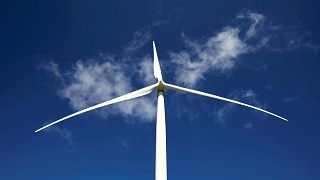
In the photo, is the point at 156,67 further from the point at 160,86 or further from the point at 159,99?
the point at 159,99

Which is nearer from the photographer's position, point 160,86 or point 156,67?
point 160,86

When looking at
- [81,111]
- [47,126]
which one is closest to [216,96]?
[81,111]

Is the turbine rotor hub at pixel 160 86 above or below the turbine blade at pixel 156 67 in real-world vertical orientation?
below

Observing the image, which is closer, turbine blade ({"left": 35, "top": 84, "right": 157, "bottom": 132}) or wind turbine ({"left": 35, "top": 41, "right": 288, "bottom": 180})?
wind turbine ({"left": 35, "top": 41, "right": 288, "bottom": 180})

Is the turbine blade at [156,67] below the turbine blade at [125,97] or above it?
above

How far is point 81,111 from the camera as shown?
34.6 metres

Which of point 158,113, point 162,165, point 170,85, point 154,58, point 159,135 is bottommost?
point 162,165

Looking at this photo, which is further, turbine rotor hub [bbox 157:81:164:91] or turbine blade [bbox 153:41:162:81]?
turbine blade [bbox 153:41:162:81]

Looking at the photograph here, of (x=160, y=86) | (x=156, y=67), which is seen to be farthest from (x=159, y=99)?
(x=156, y=67)

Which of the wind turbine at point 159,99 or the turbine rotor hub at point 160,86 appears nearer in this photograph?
the wind turbine at point 159,99

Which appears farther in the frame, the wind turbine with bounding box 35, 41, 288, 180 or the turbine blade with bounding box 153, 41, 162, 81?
the turbine blade with bounding box 153, 41, 162, 81

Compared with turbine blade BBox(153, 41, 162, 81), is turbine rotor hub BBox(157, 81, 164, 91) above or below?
below

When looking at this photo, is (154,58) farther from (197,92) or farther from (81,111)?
(81,111)

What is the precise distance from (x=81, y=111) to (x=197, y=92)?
11034 millimetres
